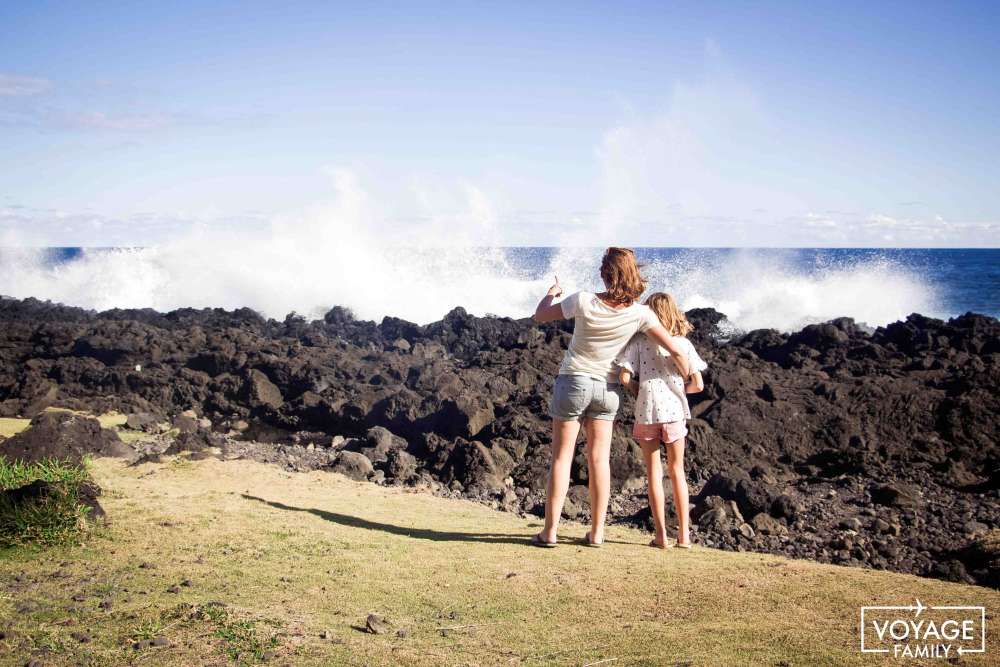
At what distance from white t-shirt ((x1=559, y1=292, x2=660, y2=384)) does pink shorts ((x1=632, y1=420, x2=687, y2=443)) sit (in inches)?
20.5

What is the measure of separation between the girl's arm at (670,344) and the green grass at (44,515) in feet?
14.4

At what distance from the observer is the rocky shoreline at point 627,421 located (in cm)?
876

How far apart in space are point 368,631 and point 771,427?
9.07 meters

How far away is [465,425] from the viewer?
12.5 metres

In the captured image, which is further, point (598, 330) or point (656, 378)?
point (656, 378)

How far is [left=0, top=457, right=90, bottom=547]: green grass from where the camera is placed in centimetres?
601

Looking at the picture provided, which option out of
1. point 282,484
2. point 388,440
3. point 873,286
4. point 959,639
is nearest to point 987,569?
point 959,639

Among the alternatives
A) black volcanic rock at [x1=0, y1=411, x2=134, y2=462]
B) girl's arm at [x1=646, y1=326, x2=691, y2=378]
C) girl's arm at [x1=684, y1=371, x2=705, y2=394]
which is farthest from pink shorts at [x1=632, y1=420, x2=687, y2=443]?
black volcanic rock at [x1=0, y1=411, x2=134, y2=462]

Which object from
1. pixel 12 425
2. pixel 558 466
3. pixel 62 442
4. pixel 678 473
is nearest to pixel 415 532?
pixel 558 466

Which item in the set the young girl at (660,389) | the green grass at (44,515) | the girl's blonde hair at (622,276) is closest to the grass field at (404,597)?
the green grass at (44,515)

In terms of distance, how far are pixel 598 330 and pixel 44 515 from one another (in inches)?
165

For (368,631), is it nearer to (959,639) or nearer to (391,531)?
(391,531)

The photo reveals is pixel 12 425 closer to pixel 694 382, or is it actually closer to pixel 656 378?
pixel 656 378

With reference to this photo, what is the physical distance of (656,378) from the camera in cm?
620
